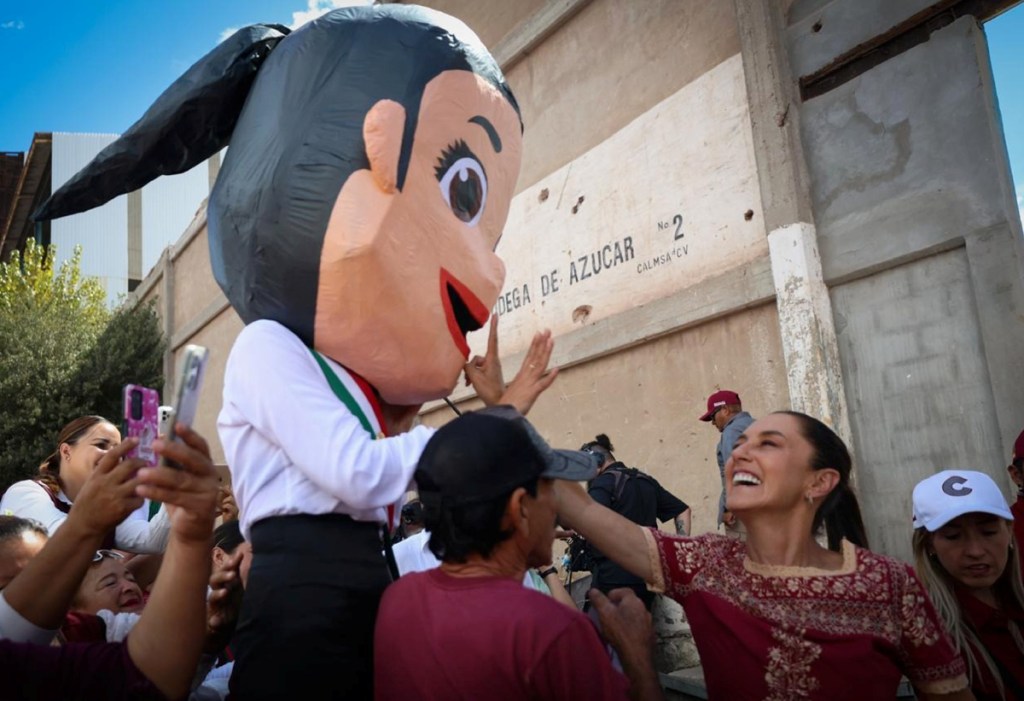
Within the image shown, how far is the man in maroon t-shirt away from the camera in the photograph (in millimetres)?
1290

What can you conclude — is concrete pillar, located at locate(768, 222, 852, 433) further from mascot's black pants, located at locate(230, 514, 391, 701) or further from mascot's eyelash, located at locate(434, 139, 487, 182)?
mascot's black pants, located at locate(230, 514, 391, 701)

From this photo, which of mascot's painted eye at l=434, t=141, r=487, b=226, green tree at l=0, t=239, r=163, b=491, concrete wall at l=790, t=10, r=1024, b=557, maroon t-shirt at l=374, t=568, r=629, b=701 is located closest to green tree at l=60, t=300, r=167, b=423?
green tree at l=0, t=239, r=163, b=491

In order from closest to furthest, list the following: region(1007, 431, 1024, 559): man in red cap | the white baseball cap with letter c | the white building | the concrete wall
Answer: the white baseball cap with letter c, region(1007, 431, 1024, 559): man in red cap, the concrete wall, the white building

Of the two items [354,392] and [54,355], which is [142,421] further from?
[54,355]

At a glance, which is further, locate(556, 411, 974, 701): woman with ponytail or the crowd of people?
locate(556, 411, 974, 701): woman with ponytail

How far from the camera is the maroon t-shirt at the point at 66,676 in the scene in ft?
4.69

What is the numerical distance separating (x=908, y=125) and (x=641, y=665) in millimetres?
4253

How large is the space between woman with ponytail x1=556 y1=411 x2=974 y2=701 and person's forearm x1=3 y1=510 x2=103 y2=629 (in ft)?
3.61

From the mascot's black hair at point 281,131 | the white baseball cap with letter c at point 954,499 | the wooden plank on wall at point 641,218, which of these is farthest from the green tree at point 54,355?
the white baseball cap with letter c at point 954,499

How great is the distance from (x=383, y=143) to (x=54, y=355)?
44.2ft

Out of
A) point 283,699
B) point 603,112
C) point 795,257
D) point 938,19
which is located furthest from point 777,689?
point 603,112

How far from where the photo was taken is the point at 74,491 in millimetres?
3176

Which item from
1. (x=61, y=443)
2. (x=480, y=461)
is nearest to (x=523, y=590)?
(x=480, y=461)

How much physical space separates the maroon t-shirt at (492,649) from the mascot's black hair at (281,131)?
30.6 inches
